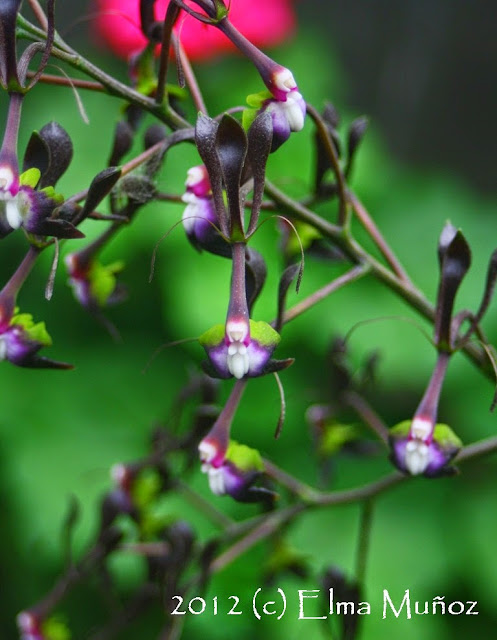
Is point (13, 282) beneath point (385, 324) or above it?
above

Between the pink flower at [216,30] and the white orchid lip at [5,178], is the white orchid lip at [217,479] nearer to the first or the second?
the white orchid lip at [5,178]

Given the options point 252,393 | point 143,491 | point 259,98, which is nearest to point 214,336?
point 259,98

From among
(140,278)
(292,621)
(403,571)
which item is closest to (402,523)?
(403,571)

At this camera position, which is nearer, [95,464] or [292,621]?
[292,621]

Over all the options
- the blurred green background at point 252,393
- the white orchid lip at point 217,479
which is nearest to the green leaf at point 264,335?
the white orchid lip at point 217,479

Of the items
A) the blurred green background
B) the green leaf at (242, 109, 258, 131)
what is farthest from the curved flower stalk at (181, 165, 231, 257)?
the blurred green background

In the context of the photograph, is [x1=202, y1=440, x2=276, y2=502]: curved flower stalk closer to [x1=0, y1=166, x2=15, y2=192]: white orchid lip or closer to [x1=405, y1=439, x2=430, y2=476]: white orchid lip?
[x1=405, y1=439, x2=430, y2=476]: white orchid lip

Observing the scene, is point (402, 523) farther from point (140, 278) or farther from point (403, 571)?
point (140, 278)
